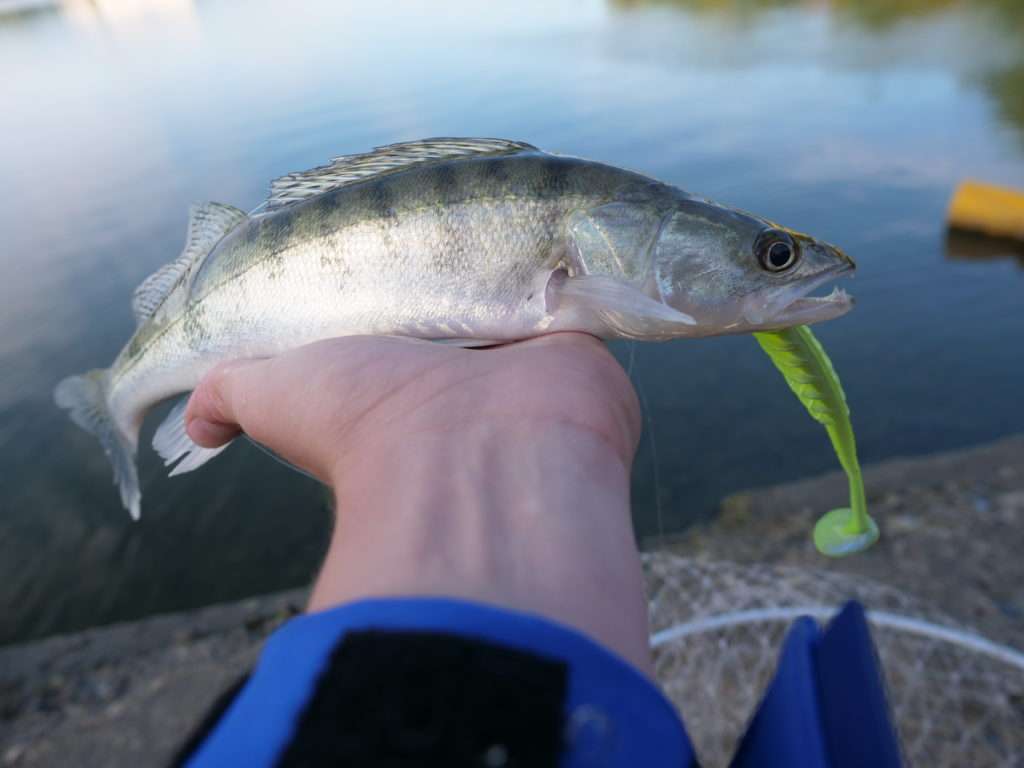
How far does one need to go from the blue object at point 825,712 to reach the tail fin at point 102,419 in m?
3.18

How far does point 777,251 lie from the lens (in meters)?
2.26

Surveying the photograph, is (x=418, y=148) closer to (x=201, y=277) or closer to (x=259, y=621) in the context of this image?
(x=201, y=277)

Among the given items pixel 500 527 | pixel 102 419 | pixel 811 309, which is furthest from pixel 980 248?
pixel 102 419

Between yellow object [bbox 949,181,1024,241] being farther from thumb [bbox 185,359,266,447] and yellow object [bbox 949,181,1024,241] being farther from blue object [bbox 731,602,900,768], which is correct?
thumb [bbox 185,359,266,447]

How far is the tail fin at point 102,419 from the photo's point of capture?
3383 millimetres

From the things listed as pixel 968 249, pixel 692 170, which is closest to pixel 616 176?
pixel 968 249

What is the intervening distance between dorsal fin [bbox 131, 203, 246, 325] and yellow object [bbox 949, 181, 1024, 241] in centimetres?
884

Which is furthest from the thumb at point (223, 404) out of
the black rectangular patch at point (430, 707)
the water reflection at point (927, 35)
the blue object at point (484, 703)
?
the water reflection at point (927, 35)

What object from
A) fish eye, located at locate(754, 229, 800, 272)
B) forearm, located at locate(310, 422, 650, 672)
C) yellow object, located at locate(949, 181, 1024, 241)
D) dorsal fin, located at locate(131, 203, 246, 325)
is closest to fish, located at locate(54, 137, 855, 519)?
fish eye, located at locate(754, 229, 800, 272)

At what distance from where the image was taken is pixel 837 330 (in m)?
7.04

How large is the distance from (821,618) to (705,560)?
1.32 m

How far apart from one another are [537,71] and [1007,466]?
57.1 feet

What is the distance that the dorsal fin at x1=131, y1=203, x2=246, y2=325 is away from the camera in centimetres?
302

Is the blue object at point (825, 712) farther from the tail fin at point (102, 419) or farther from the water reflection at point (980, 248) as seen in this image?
the water reflection at point (980, 248)
